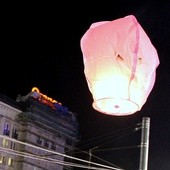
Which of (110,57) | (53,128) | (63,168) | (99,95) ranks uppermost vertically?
(53,128)

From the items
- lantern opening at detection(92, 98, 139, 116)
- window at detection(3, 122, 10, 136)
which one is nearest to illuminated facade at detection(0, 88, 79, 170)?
window at detection(3, 122, 10, 136)

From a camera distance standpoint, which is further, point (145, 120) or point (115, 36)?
point (145, 120)

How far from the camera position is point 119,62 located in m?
7.87

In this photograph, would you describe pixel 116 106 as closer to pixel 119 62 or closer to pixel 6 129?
pixel 119 62

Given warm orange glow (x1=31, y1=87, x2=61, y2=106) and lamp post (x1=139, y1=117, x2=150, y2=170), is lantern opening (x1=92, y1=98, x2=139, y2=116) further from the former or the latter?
warm orange glow (x1=31, y1=87, x2=61, y2=106)

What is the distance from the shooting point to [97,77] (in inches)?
320

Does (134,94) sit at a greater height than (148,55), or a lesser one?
lesser

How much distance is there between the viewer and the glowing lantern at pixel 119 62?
7.82 m

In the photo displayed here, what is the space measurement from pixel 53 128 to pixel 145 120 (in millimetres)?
47940

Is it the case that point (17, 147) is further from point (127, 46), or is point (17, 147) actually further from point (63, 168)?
point (127, 46)

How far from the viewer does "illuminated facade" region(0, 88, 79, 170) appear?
5346cm

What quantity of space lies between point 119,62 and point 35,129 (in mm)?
49040

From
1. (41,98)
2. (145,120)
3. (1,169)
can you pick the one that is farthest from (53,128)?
(145,120)

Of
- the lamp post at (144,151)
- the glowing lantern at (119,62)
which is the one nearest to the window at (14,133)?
the lamp post at (144,151)
